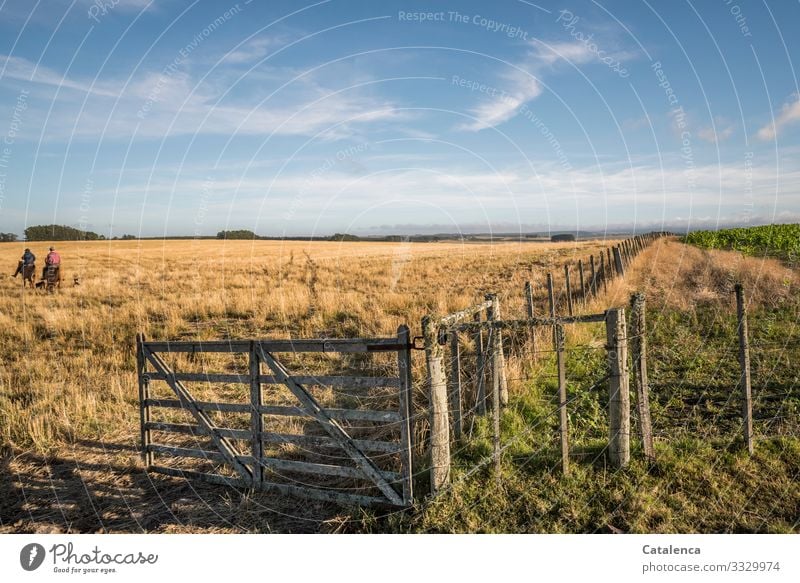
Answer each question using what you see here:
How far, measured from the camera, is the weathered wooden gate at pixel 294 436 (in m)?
5.61

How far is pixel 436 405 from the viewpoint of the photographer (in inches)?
217

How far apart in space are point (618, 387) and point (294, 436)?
353 centimetres

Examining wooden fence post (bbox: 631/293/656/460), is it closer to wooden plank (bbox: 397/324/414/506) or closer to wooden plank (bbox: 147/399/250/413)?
wooden plank (bbox: 397/324/414/506)

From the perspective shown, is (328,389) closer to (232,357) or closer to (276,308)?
(232,357)

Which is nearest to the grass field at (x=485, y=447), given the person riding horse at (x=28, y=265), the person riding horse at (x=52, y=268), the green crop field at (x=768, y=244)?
the person riding horse at (x=52, y=268)

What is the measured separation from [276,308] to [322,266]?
1938cm

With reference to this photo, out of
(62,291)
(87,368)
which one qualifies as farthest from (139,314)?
(62,291)

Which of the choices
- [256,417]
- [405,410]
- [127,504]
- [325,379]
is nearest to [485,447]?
[405,410]

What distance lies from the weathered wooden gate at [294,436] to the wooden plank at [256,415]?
11 mm

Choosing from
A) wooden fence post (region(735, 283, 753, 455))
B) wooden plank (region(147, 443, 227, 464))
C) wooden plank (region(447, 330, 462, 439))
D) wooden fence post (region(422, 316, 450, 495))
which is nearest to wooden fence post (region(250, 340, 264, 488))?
wooden plank (region(147, 443, 227, 464))

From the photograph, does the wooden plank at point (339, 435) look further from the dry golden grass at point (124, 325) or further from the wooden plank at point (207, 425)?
the wooden plank at point (207, 425)

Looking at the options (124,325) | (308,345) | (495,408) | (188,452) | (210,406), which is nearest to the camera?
(308,345)

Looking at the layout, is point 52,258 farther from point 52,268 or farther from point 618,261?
point 618,261

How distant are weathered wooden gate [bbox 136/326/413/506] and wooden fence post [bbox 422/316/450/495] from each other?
0.72 ft
